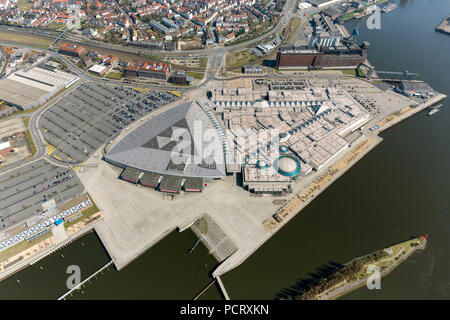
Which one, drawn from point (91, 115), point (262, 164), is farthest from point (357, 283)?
point (91, 115)

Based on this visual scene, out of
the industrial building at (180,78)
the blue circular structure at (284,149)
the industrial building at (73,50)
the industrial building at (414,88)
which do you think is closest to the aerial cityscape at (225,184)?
the industrial building at (414,88)

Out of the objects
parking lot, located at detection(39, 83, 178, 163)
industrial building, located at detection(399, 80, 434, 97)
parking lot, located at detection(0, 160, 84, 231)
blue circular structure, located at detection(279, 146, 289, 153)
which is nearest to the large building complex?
blue circular structure, located at detection(279, 146, 289, 153)

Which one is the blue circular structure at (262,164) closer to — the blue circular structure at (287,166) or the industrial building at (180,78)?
the blue circular structure at (287,166)

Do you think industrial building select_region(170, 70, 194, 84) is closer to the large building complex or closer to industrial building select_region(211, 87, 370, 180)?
industrial building select_region(211, 87, 370, 180)
